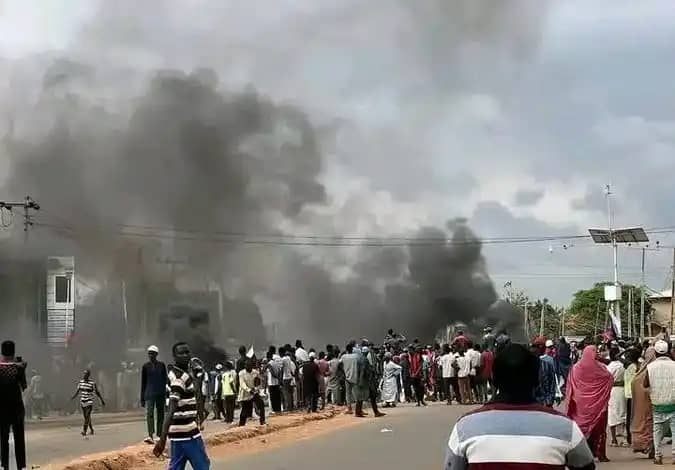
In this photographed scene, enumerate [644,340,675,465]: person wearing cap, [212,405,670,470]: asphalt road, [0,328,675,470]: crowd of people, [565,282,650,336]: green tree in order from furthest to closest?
[565,282,650,336]: green tree < [212,405,670,470]: asphalt road < [644,340,675,465]: person wearing cap < [0,328,675,470]: crowd of people

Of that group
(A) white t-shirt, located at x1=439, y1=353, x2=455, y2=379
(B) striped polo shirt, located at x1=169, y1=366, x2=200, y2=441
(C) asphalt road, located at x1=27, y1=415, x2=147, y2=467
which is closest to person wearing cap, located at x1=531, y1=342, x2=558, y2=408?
(A) white t-shirt, located at x1=439, y1=353, x2=455, y2=379

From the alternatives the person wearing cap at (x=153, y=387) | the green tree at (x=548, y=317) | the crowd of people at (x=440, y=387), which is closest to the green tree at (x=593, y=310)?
the green tree at (x=548, y=317)

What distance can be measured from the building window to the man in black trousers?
33.5m

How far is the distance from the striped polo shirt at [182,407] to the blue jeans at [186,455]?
0.17 ft

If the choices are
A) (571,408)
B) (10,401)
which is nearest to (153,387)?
(10,401)

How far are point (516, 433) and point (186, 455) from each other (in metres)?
5.26

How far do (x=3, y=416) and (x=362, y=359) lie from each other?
1061cm

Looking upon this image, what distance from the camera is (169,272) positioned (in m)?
48.0

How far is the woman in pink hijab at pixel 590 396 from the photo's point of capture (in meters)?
11.3

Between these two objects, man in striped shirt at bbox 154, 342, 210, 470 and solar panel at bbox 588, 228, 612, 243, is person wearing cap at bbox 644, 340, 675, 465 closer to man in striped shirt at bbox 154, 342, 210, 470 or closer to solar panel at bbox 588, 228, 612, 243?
man in striped shirt at bbox 154, 342, 210, 470

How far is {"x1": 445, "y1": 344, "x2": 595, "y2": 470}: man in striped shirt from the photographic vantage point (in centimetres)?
356

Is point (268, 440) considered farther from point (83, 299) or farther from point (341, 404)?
point (83, 299)

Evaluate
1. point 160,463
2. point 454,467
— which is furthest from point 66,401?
point 454,467

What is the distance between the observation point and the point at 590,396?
1135 cm
